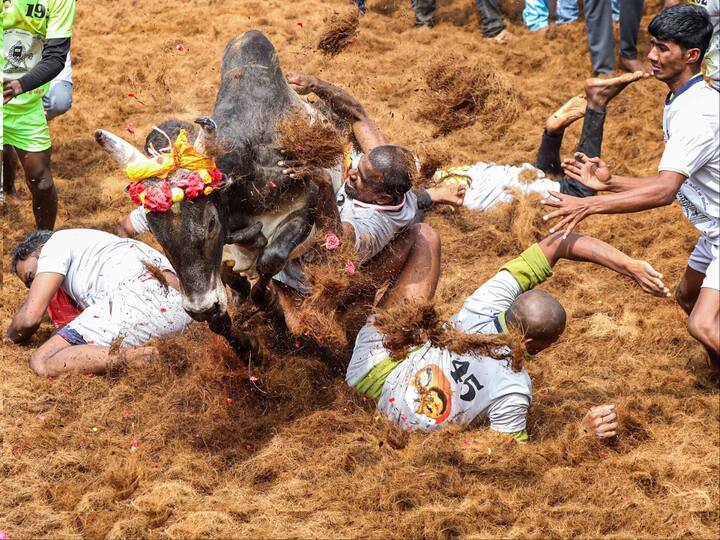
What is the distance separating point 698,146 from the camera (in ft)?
15.3

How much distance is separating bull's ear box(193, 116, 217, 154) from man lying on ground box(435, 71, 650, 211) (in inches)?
118

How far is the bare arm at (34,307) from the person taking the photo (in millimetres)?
5738

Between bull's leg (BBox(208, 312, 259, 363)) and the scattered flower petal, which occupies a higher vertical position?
the scattered flower petal

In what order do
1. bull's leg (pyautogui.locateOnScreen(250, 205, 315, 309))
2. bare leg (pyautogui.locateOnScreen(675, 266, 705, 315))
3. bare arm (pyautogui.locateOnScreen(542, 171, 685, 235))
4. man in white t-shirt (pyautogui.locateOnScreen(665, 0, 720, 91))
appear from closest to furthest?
bare arm (pyautogui.locateOnScreen(542, 171, 685, 235))
bull's leg (pyautogui.locateOnScreen(250, 205, 315, 309))
bare leg (pyautogui.locateOnScreen(675, 266, 705, 315))
man in white t-shirt (pyautogui.locateOnScreen(665, 0, 720, 91))

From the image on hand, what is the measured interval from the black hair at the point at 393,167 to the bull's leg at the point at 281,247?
20.8 inches

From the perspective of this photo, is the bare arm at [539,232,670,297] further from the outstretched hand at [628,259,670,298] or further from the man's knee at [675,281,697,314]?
the man's knee at [675,281,697,314]

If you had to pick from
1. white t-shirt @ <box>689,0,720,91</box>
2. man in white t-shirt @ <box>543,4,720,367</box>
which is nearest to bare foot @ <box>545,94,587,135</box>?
white t-shirt @ <box>689,0,720,91</box>

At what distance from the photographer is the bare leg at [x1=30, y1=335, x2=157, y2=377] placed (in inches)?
217

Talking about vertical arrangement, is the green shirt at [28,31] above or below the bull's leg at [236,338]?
above

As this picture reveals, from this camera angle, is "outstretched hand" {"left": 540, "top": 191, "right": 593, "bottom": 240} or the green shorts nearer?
A: "outstretched hand" {"left": 540, "top": 191, "right": 593, "bottom": 240}

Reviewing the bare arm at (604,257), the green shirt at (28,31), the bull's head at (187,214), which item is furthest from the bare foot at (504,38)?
the bull's head at (187,214)

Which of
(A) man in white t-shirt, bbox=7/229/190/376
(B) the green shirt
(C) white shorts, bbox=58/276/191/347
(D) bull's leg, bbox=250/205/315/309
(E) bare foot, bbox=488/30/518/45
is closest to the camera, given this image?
(D) bull's leg, bbox=250/205/315/309

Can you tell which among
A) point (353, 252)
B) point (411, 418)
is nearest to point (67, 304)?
point (353, 252)

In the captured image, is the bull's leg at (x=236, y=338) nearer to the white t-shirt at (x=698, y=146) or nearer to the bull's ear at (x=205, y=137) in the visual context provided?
the bull's ear at (x=205, y=137)
